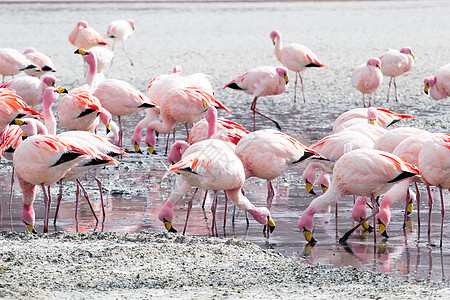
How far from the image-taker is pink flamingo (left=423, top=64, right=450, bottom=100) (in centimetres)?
1029

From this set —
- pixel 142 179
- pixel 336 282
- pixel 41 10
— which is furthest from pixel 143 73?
pixel 41 10

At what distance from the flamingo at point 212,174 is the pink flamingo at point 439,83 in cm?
559

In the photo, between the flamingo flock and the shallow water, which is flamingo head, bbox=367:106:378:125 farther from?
the shallow water

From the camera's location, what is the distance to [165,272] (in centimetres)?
444

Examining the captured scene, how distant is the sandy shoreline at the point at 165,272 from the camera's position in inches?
158

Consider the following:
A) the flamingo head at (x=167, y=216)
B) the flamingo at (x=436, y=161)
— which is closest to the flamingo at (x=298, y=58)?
the flamingo at (x=436, y=161)

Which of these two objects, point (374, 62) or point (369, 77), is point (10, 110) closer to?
point (369, 77)

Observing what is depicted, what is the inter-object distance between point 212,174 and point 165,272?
1155 mm

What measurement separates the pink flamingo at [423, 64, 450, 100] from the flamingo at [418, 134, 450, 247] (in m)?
5.14

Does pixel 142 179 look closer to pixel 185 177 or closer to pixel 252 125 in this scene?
pixel 185 177

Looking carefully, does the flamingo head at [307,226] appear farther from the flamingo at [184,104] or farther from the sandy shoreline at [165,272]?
the flamingo at [184,104]

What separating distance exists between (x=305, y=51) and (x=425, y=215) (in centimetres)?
664

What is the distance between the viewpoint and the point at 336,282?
424cm

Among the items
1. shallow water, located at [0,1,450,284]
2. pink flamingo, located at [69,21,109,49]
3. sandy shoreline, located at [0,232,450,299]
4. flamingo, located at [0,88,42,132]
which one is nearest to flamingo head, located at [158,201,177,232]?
shallow water, located at [0,1,450,284]
